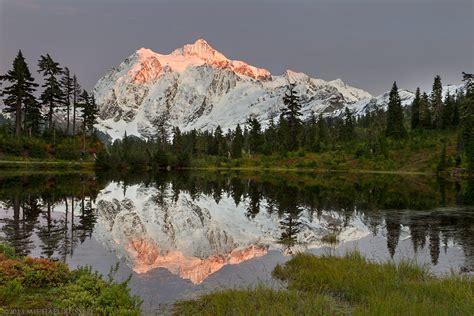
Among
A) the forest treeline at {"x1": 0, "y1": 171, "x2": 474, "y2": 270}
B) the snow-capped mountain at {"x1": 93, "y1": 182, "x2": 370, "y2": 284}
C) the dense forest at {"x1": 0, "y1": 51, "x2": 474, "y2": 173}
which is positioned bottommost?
the snow-capped mountain at {"x1": 93, "y1": 182, "x2": 370, "y2": 284}

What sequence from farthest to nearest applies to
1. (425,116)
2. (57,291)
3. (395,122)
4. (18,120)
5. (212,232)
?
1. (425,116)
2. (395,122)
3. (18,120)
4. (212,232)
5. (57,291)

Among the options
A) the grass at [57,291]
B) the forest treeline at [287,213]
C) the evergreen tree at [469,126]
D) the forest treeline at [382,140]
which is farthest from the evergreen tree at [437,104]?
the grass at [57,291]

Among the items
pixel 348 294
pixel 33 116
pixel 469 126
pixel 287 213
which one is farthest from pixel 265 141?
pixel 348 294

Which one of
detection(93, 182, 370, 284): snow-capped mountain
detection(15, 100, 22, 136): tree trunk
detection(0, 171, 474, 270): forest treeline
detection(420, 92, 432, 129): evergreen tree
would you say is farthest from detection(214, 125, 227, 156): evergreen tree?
detection(93, 182, 370, 284): snow-capped mountain

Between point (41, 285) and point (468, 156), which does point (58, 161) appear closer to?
point (41, 285)

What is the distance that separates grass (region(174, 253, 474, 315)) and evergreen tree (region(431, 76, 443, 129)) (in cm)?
11938

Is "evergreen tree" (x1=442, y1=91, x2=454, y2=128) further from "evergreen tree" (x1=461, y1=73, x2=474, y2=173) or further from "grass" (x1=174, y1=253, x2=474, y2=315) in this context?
"grass" (x1=174, y1=253, x2=474, y2=315)

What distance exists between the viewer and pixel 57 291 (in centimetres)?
1175

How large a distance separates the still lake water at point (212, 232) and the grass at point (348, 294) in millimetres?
1401

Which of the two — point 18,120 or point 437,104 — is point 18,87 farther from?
point 437,104

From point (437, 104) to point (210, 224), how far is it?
119 meters

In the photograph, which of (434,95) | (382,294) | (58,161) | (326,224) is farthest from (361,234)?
(434,95)

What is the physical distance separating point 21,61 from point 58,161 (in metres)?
20.2

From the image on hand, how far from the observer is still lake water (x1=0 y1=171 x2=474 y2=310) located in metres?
16.4
